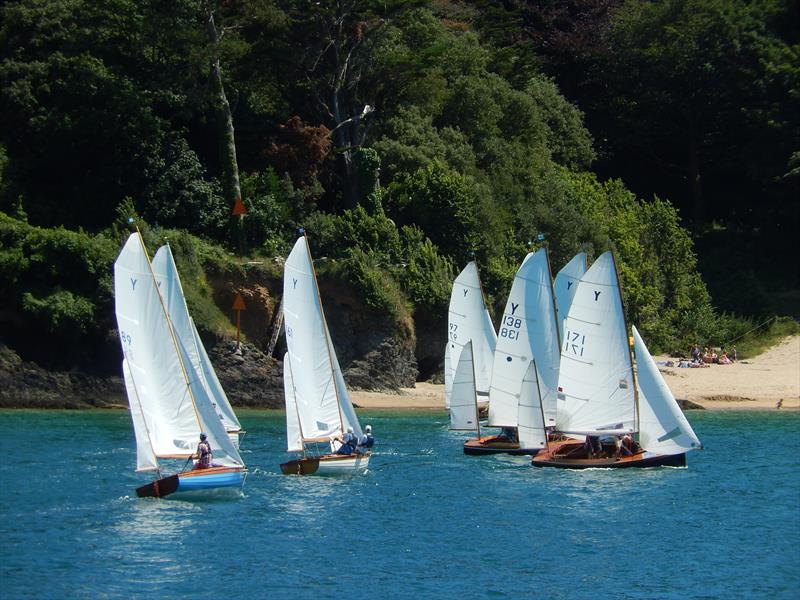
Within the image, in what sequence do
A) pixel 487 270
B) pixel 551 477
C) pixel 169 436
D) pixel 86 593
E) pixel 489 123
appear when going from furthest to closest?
pixel 489 123, pixel 487 270, pixel 551 477, pixel 169 436, pixel 86 593

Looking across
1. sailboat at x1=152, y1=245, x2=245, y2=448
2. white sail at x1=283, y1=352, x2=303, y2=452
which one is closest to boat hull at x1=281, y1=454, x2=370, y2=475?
white sail at x1=283, y1=352, x2=303, y2=452

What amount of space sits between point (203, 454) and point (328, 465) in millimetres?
5642

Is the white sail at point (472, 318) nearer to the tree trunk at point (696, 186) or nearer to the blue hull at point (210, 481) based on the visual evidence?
the blue hull at point (210, 481)

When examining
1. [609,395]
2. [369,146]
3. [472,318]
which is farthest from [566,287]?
[369,146]

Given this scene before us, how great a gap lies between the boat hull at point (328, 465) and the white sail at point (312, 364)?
0.93 m

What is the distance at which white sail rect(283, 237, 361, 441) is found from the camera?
41281 mm

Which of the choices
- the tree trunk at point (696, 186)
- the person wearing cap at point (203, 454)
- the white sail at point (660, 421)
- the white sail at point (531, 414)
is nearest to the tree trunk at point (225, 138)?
the white sail at point (531, 414)

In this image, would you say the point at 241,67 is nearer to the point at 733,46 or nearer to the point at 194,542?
the point at 733,46

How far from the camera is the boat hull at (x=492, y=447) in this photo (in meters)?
46.2

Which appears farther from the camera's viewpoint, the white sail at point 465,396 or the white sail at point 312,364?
the white sail at point 465,396

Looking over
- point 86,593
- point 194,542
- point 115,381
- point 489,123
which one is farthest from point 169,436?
point 489,123

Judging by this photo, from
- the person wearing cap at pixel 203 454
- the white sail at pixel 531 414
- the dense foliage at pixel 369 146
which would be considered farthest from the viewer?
the dense foliage at pixel 369 146

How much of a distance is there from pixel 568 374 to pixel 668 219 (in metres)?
33.3

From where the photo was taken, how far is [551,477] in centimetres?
4272
